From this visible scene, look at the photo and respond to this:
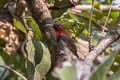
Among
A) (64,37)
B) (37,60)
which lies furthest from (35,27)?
(64,37)

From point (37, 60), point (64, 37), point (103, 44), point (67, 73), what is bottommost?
point (64, 37)

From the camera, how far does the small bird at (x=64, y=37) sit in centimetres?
197

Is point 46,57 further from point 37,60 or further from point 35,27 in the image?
point 35,27

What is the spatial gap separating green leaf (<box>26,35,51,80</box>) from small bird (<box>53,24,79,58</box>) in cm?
28

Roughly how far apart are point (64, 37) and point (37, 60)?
0.79 meters

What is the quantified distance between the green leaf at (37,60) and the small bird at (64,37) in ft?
0.92

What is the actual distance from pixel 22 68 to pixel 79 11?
2.38ft

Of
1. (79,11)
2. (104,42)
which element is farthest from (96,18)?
(104,42)

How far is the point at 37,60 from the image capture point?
1608 millimetres

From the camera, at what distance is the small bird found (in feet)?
6.47

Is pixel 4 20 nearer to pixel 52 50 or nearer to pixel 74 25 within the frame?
pixel 74 25

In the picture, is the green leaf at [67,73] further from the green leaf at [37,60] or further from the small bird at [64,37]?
the small bird at [64,37]

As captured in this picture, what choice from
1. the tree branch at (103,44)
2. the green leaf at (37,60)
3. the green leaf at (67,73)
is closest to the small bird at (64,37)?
the green leaf at (37,60)

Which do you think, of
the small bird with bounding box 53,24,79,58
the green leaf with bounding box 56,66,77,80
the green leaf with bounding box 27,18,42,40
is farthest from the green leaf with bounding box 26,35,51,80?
the green leaf with bounding box 56,66,77,80
